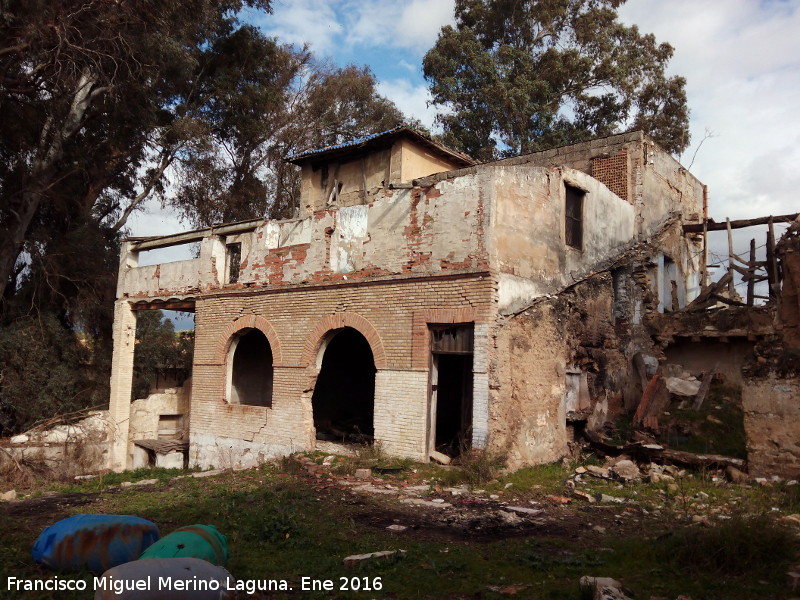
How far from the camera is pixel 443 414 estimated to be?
15875 millimetres

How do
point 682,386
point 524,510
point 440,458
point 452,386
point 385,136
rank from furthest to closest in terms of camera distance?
point 385,136 → point 452,386 → point 682,386 → point 440,458 → point 524,510

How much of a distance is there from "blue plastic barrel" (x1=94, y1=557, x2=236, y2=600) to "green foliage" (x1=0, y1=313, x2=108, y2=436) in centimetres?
1624

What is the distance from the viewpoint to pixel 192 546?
18.0ft

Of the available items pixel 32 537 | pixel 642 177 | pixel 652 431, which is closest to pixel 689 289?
pixel 642 177

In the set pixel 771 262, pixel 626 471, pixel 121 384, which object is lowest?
pixel 626 471

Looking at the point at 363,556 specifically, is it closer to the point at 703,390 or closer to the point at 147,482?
the point at 147,482

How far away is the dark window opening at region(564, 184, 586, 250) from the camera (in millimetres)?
13688

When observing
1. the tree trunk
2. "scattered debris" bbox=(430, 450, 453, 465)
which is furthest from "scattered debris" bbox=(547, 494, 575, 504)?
the tree trunk

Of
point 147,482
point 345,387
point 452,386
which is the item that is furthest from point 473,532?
point 345,387

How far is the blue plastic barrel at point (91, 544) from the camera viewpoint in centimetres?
594

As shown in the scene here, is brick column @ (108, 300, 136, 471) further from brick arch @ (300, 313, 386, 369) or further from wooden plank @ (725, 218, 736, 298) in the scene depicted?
wooden plank @ (725, 218, 736, 298)

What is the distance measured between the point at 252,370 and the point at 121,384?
4188 mm

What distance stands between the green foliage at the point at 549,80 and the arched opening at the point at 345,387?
12.2 m

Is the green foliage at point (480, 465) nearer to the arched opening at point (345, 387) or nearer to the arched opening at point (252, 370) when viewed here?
the arched opening at point (345, 387)
